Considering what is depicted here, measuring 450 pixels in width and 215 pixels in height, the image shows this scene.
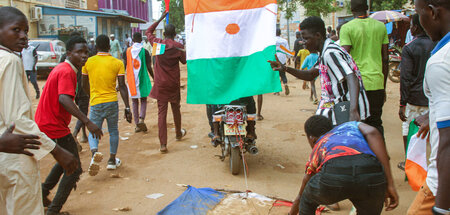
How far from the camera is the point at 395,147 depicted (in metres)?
6.30

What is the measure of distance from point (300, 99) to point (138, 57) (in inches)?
209

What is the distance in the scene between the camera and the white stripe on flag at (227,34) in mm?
5184

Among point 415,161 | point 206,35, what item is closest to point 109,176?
point 206,35

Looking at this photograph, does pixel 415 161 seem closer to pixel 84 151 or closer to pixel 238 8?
pixel 238 8

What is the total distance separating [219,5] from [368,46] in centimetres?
202

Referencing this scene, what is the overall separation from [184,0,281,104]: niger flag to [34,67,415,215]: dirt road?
3.51 feet

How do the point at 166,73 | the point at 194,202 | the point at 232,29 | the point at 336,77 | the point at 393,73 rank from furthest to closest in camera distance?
the point at 393,73 < the point at 166,73 < the point at 232,29 < the point at 194,202 < the point at 336,77

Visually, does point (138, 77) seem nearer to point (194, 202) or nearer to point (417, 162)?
point (194, 202)

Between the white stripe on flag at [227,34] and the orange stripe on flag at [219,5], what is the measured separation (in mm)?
52

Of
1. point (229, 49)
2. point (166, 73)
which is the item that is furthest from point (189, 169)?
point (166, 73)

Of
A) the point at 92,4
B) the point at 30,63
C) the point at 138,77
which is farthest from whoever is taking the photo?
the point at 92,4

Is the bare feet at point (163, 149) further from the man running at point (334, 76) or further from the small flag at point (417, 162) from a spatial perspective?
the small flag at point (417, 162)

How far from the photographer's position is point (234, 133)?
5.23 meters

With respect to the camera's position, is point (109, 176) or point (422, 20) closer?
point (422, 20)
